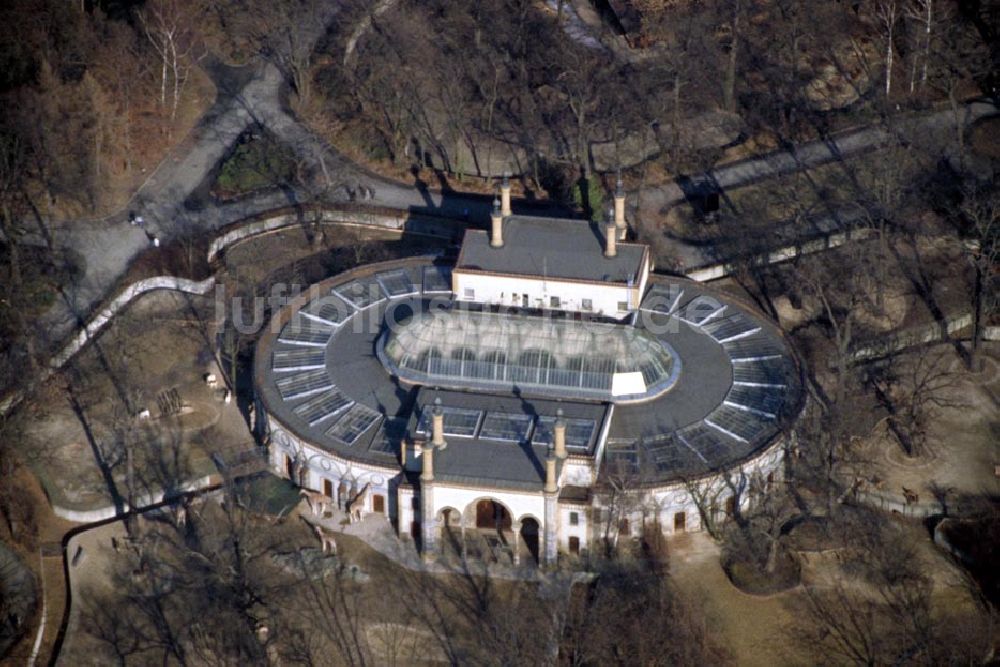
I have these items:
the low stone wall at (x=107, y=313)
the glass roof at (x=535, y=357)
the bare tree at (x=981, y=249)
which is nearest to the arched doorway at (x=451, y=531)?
the glass roof at (x=535, y=357)

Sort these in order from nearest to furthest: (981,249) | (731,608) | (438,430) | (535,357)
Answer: (731,608)
(438,430)
(535,357)
(981,249)

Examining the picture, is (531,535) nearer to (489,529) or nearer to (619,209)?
(489,529)

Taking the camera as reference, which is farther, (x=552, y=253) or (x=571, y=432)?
(x=552, y=253)

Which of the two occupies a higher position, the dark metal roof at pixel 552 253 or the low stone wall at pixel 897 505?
the dark metal roof at pixel 552 253

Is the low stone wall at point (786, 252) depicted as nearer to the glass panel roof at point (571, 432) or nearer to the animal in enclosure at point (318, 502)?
the glass panel roof at point (571, 432)

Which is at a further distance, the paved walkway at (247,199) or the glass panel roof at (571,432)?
the paved walkway at (247,199)

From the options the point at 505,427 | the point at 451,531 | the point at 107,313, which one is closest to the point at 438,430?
the point at 505,427
